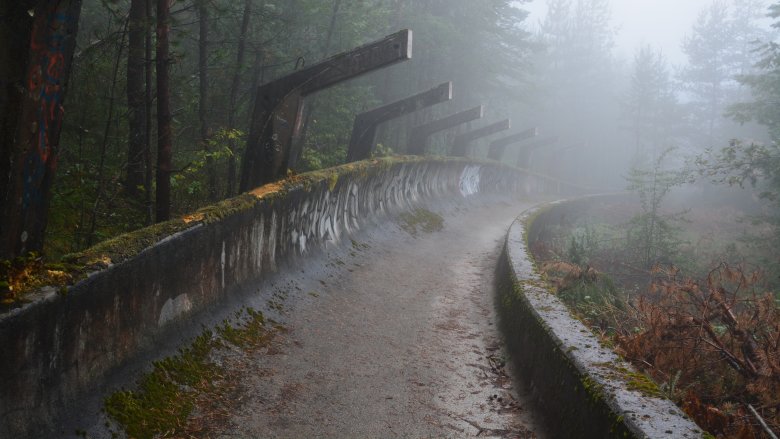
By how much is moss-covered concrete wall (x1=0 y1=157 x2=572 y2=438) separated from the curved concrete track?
480mm

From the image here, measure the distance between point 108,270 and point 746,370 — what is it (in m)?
4.29

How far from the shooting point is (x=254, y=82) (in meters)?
12.4

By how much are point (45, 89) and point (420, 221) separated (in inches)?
392

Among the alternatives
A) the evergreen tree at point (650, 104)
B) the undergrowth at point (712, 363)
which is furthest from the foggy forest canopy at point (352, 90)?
the undergrowth at point (712, 363)

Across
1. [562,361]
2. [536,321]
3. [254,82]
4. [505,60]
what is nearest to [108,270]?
[562,361]

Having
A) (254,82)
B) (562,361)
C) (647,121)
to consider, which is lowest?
(562,361)

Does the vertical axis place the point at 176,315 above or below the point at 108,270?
below

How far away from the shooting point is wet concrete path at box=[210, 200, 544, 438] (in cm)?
404

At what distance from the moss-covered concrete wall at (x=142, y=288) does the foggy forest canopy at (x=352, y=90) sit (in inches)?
19.9

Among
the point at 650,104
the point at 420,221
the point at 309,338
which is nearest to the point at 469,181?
the point at 420,221

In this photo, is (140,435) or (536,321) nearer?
(140,435)

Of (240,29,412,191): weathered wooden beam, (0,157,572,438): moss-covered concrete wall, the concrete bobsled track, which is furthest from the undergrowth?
(240,29,412,191): weathered wooden beam

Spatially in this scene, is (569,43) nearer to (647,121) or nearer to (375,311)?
(647,121)

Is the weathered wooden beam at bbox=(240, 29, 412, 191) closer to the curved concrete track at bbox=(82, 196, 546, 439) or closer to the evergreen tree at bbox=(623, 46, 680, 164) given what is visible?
the curved concrete track at bbox=(82, 196, 546, 439)
